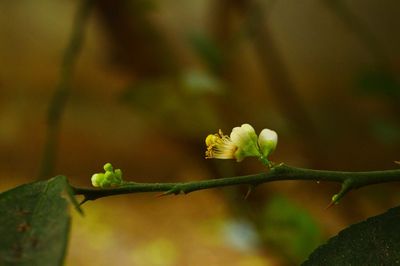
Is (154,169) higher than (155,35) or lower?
lower

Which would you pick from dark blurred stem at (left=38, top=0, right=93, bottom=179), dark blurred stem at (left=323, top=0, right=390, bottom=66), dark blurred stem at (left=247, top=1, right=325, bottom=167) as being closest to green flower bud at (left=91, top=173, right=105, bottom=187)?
dark blurred stem at (left=38, top=0, right=93, bottom=179)

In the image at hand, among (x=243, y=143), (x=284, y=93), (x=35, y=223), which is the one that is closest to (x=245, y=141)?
(x=243, y=143)

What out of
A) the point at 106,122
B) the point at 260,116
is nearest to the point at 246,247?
the point at 260,116

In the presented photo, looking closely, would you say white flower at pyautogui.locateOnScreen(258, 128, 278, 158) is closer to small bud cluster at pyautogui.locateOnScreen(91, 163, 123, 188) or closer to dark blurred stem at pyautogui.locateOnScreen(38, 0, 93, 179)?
small bud cluster at pyautogui.locateOnScreen(91, 163, 123, 188)

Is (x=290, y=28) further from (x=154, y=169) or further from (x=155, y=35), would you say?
(x=155, y=35)

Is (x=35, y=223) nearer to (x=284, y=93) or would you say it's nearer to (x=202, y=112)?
(x=202, y=112)

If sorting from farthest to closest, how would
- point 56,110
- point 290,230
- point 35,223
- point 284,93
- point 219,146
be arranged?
Result: 1. point 284,93
2. point 290,230
3. point 56,110
4. point 219,146
5. point 35,223
